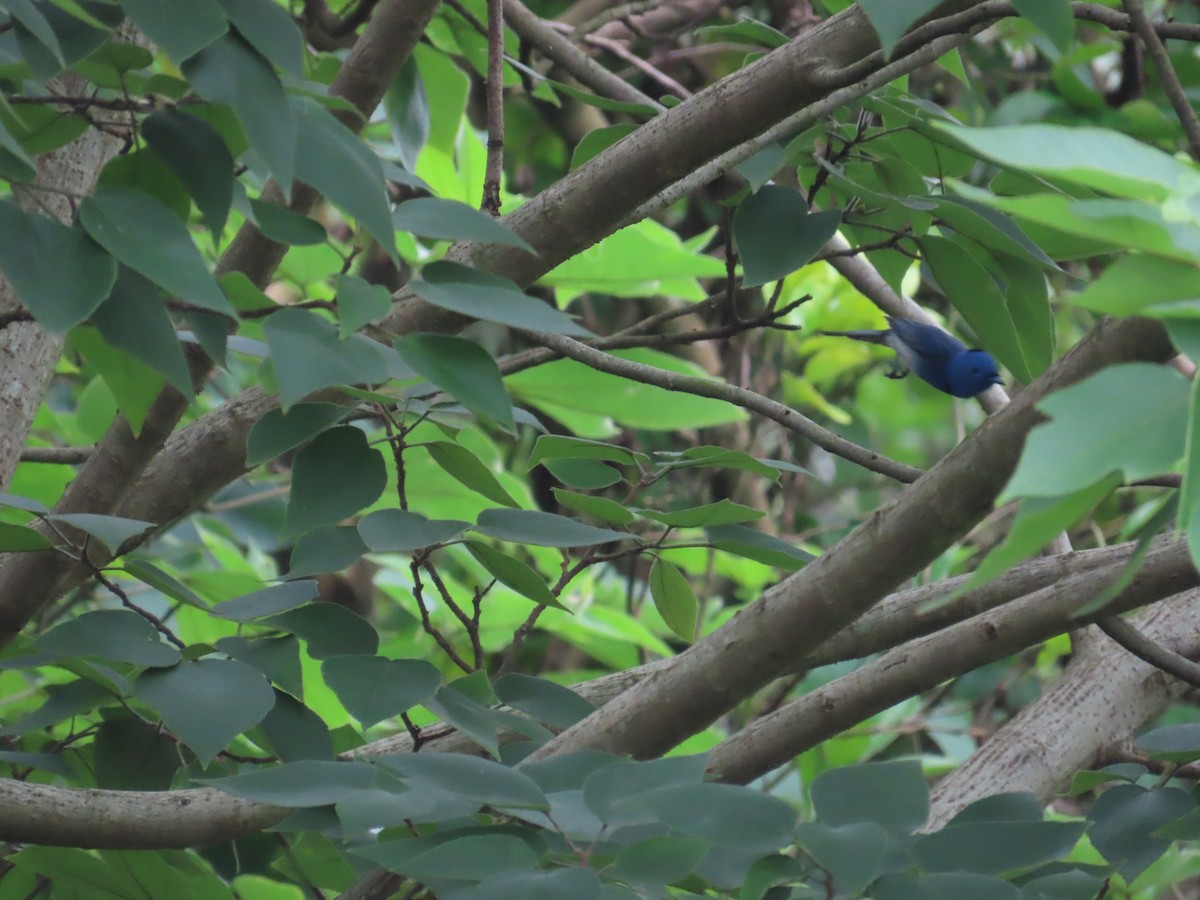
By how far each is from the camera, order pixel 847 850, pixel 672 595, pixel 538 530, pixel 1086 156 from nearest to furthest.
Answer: pixel 1086 156
pixel 847 850
pixel 538 530
pixel 672 595

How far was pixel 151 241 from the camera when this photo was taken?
0.47m

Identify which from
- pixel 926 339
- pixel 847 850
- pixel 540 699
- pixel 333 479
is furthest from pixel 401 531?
pixel 926 339

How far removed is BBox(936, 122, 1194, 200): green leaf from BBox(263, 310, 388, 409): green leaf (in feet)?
0.80

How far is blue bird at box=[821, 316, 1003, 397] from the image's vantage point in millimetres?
907

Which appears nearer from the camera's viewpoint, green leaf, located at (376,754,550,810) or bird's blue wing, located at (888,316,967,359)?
green leaf, located at (376,754,550,810)

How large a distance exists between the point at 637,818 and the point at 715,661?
0.15m

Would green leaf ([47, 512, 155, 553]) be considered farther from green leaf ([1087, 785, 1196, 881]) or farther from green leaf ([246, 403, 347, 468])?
green leaf ([1087, 785, 1196, 881])

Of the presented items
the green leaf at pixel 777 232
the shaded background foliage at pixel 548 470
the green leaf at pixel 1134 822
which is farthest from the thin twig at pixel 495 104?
the green leaf at pixel 1134 822

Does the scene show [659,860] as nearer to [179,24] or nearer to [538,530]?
[538,530]

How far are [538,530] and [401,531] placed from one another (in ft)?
0.24

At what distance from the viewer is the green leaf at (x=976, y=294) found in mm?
711

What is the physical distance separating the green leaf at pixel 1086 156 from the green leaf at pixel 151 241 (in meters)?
0.28

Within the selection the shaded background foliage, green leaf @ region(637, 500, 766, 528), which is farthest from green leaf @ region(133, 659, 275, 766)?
green leaf @ region(637, 500, 766, 528)

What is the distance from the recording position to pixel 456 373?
0.47m
